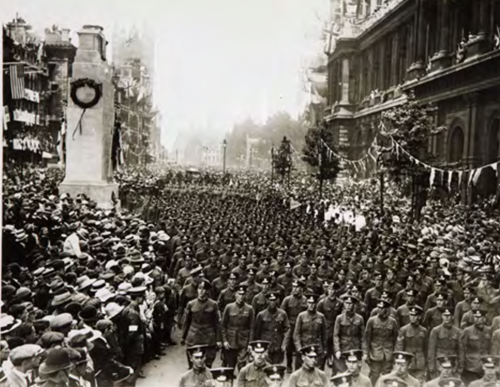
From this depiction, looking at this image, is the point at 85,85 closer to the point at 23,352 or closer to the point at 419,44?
the point at 419,44

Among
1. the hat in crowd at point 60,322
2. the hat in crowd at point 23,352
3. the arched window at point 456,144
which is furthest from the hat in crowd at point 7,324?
the arched window at point 456,144

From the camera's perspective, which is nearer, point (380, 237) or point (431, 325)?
point (431, 325)

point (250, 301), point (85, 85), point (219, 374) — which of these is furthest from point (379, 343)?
point (85, 85)

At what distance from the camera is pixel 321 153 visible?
1738 centimetres

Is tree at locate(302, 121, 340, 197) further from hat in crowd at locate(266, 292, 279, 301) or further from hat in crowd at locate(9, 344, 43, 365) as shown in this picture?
hat in crowd at locate(9, 344, 43, 365)

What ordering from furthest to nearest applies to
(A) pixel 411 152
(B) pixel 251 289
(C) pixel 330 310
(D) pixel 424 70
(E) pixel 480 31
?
(D) pixel 424 70
(A) pixel 411 152
(E) pixel 480 31
(B) pixel 251 289
(C) pixel 330 310

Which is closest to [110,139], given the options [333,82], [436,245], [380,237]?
[333,82]

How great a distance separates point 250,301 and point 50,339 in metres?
4.17

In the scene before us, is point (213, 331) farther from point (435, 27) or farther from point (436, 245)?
point (435, 27)

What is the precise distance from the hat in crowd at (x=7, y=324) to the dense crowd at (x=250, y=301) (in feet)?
0.05

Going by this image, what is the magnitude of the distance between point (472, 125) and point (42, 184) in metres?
13.1

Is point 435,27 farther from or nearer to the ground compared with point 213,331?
farther from the ground

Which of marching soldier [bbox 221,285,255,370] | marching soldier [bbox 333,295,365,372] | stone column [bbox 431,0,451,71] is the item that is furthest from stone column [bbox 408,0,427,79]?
marching soldier [bbox 221,285,255,370]

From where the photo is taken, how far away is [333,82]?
20.4m
